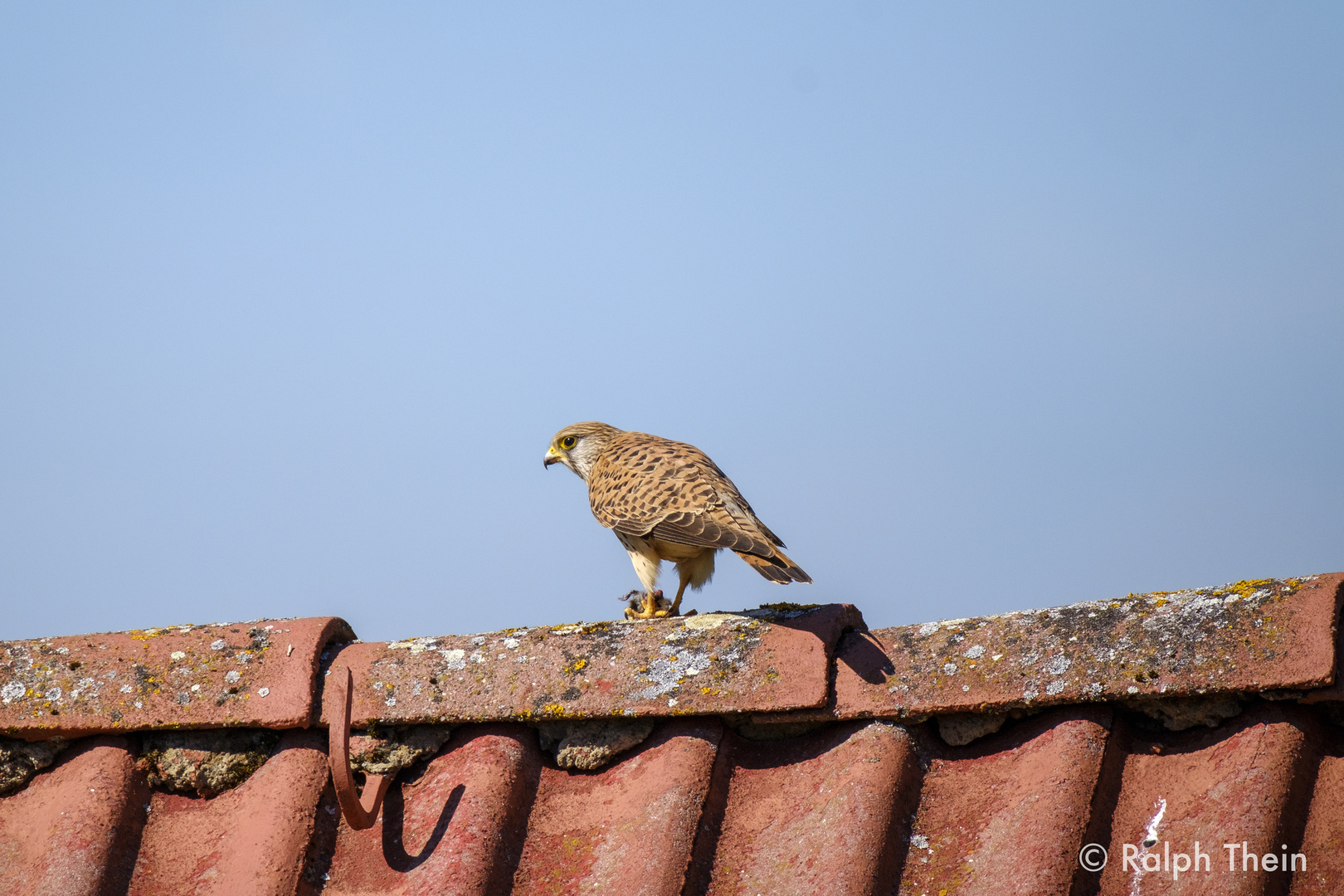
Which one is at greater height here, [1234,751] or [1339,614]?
[1339,614]

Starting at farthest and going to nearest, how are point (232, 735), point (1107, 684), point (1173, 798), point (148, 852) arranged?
point (232, 735), point (148, 852), point (1107, 684), point (1173, 798)

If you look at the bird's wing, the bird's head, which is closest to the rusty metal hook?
the bird's wing

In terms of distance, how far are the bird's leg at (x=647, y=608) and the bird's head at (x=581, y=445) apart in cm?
110

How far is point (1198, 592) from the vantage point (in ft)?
7.02

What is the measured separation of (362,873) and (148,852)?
479mm

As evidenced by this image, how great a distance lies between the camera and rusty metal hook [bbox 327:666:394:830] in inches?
79.7

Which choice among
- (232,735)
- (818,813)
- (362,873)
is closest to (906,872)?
(818,813)

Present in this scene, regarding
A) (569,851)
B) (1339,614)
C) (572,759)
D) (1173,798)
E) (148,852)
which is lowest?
(148,852)

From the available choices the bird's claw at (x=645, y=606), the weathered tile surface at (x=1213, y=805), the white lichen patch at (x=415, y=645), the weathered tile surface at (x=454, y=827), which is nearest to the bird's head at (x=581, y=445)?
the bird's claw at (x=645, y=606)

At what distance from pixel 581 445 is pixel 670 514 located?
1.33 meters

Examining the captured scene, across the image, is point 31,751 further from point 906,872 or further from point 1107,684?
point 1107,684

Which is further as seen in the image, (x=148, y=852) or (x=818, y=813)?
(x=148, y=852)

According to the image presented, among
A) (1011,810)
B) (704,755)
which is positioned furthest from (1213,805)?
(704,755)

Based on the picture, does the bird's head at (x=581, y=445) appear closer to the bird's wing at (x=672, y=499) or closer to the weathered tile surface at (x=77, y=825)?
the bird's wing at (x=672, y=499)
